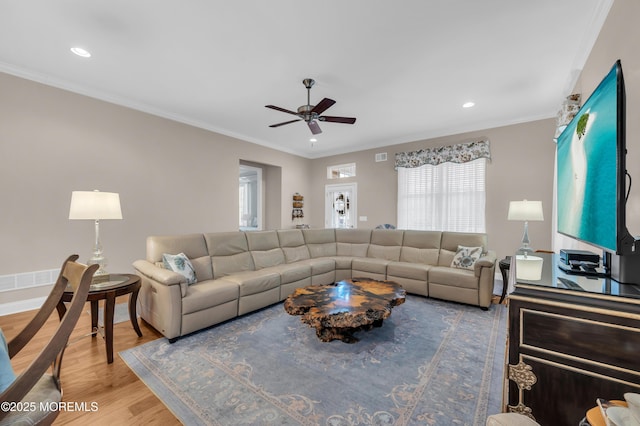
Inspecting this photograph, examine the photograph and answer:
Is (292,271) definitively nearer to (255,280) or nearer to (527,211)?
(255,280)

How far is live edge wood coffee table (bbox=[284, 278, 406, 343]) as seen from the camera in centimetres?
226

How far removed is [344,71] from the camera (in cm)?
307

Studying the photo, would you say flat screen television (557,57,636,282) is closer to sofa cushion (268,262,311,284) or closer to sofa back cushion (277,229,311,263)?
sofa cushion (268,262,311,284)

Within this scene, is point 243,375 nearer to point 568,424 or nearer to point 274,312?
point 274,312

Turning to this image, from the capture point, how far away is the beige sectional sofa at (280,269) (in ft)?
8.67

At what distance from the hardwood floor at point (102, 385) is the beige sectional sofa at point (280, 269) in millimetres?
407

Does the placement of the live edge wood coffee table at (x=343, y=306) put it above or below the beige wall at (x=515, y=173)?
below

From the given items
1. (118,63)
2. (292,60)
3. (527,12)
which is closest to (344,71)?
(292,60)

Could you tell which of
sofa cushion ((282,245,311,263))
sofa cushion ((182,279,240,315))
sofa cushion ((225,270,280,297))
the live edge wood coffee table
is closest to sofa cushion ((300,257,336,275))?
sofa cushion ((282,245,311,263))

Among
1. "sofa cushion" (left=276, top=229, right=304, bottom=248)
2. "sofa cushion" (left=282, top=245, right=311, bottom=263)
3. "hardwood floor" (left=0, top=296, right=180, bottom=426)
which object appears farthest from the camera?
"sofa cushion" (left=276, top=229, right=304, bottom=248)

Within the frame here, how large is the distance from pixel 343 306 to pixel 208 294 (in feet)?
4.62

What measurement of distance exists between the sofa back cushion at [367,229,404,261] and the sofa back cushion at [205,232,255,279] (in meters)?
2.29

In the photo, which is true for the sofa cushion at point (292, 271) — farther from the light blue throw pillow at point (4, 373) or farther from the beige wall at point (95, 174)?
the light blue throw pillow at point (4, 373)

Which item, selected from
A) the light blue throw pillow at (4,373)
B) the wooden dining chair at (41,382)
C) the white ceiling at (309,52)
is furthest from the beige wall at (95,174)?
the light blue throw pillow at (4,373)
